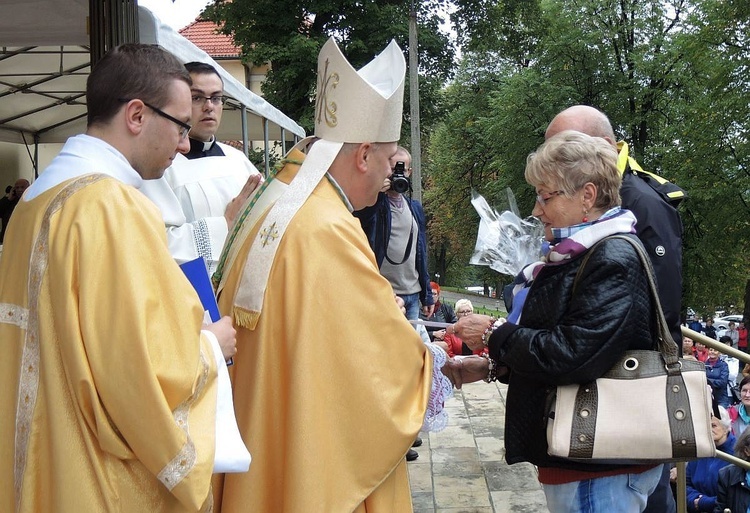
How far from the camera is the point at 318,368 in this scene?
88.9 inches

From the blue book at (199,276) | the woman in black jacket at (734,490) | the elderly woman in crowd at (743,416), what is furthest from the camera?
the elderly woman in crowd at (743,416)

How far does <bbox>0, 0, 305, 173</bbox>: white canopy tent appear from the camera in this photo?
477 centimetres

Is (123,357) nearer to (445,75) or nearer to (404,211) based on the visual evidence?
(404,211)

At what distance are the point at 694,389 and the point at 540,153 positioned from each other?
84 centimetres

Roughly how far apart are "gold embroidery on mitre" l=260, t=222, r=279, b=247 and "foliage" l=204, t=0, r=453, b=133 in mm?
14303

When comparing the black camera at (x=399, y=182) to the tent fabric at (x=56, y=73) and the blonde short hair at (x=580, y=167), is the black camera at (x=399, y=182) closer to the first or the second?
the tent fabric at (x=56, y=73)

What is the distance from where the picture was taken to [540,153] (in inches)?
98.4

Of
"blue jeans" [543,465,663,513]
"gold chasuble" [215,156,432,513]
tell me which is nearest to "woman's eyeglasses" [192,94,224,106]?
"gold chasuble" [215,156,432,513]

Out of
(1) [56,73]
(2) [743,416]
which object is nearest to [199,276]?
(2) [743,416]

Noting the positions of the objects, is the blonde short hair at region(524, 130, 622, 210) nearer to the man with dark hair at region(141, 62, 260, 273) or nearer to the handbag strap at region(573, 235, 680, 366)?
the handbag strap at region(573, 235, 680, 366)

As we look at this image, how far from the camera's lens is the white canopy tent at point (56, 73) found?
477 cm

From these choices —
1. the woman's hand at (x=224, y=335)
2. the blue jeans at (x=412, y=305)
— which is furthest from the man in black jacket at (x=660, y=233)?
the blue jeans at (x=412, y=305)

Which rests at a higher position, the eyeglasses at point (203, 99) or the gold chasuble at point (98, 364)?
the eyeglasses at point (203, 99)

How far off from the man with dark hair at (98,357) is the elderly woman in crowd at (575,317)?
1001 mm
